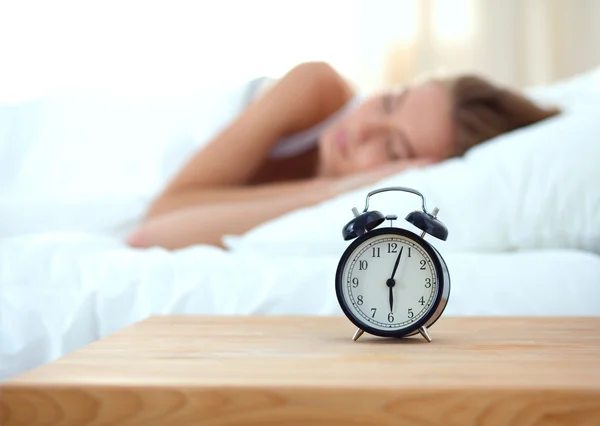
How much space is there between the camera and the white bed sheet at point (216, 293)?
3.45 feet

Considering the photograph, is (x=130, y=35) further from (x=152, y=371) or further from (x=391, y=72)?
(x=152, y=371)

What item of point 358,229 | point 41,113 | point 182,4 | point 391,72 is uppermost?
point 182,4

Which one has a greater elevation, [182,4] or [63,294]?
[182,4]

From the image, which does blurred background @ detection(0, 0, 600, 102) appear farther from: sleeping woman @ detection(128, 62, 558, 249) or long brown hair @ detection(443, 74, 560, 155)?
long brown hair @ detection(443, 74, 560, 155)

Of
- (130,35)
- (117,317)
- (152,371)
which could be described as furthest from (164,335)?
(130,35)

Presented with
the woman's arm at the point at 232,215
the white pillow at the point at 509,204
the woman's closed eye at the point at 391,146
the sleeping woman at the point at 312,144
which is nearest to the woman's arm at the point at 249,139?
the sleeping woman at the point at 312,144

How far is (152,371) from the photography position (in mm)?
614

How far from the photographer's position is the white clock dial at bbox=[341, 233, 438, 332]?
2.58 feet

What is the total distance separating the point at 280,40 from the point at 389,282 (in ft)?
8.46

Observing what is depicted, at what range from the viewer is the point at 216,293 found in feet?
3.56

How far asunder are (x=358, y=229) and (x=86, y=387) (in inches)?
13.1

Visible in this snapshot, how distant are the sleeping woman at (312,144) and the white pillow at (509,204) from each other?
29 centimetres

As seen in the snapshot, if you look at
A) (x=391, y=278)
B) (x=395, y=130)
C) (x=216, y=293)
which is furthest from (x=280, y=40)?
(x=391, y=278)

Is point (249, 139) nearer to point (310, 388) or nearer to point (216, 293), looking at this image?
point (216, 293)
